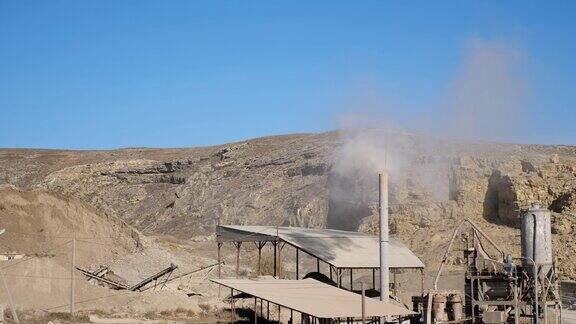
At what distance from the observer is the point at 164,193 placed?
9175 centimetres

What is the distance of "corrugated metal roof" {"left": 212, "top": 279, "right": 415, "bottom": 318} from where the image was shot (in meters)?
26.8

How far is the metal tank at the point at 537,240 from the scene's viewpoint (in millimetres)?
32969

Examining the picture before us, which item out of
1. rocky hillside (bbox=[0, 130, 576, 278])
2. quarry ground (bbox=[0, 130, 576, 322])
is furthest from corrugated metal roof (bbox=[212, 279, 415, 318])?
rocky hillside (bbox=[0, 130, 576, 278])

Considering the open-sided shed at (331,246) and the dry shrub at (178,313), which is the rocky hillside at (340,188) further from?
the dry shrub at (178,313)

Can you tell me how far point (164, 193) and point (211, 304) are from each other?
53779mm

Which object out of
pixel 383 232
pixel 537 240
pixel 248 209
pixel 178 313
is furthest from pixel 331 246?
pixel 248 209

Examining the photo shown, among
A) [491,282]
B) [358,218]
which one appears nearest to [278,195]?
[358,218]

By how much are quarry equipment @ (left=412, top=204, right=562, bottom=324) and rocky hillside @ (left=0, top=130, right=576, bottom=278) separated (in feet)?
36.3

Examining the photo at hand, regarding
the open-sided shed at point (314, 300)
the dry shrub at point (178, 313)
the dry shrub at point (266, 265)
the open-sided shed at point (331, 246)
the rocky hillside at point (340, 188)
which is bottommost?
the dry shrub at point (178, 313)

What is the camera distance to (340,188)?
68000 millimetres

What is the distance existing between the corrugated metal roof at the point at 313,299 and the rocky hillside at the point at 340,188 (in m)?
13.3

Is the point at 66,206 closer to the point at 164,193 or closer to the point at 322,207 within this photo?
the point at 322,207

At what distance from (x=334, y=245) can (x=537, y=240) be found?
35.3 ft

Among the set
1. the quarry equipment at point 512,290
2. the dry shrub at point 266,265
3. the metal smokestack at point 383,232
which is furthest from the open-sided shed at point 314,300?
the dry shrub at point 266,265
